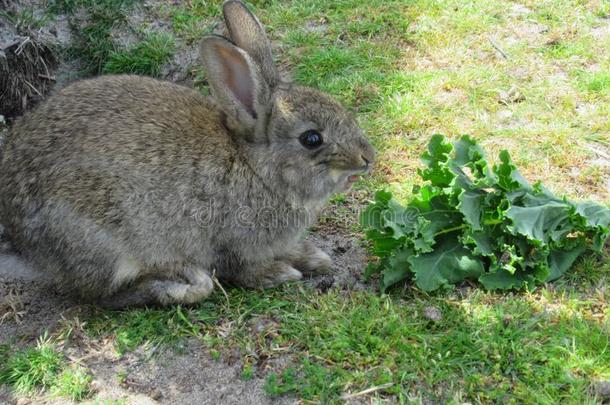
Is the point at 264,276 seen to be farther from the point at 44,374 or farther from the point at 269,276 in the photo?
the point at 44,374

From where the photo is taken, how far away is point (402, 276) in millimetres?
3707

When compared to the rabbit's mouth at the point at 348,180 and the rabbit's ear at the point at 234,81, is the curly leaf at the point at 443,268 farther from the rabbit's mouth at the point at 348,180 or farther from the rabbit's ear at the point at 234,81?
the rabbit's ear at the point at 234,81

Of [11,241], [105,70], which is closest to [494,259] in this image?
[11,241]

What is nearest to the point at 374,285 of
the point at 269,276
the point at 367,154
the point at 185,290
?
the point at 269,276

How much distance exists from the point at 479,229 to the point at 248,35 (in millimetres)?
1510

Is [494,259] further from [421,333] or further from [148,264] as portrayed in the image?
[148,264]

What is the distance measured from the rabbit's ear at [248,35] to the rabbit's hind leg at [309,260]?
885 mm

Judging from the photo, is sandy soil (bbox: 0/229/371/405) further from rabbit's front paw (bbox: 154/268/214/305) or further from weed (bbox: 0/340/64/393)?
rabbit's front paw (bbox: 154/268/214/305)

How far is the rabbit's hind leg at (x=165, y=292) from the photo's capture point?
12.0 ft

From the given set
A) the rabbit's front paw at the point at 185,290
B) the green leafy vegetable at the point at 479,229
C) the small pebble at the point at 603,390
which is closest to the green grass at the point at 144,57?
the rabbit's front paw at the point at 185,290

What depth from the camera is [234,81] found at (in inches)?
144

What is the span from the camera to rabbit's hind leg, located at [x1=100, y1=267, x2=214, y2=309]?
3.65m

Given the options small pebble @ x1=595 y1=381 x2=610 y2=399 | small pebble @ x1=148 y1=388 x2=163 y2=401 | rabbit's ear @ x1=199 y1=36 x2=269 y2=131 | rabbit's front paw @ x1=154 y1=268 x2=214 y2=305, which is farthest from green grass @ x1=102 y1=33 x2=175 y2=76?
small pebble @ x1=595 y1=381 x2=610 y2=399

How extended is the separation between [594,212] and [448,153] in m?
0.76
